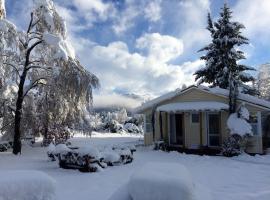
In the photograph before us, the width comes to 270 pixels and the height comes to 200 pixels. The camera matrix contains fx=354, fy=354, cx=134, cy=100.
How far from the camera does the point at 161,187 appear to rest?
509cm

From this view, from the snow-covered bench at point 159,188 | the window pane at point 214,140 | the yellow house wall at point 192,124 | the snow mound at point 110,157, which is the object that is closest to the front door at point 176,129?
the yellow house wall at point 192,124

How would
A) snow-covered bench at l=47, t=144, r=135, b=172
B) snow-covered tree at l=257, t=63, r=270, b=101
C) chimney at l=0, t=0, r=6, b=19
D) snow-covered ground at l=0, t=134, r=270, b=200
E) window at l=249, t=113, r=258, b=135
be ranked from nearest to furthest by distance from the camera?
1. snow-covered ground at l=0, t=134, r=270, b=200
2. snow-covered bench at l=47, t=144, r=135, b=172
3. chimney at l=0, t=0, r=6, b=19
4. window at l=249, t=113, r=258, b=135
5. snow-covered tree at l=257, t=63, r=270, b=101

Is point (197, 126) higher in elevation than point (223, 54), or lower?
lower

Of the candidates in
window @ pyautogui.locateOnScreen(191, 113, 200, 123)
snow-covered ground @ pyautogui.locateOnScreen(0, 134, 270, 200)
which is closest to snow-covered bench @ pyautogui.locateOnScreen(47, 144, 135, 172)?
snow-covered ground @ pyautogui.locateOnScreen(0, 134, 270, 200)

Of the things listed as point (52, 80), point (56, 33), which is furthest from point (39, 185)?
point (56, 33)

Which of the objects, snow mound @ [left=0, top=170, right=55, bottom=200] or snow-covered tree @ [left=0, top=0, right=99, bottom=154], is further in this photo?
snow-covered tree @ [left=0, top=0, right=99, bottom=154]

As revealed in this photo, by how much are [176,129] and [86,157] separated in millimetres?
10114

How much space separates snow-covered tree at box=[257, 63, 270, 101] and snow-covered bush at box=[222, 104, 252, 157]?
3080cm

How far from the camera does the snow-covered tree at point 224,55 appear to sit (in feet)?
106

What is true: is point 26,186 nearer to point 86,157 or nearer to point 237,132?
point 86,157

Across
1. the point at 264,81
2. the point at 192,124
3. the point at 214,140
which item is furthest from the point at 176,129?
the point at 264,81

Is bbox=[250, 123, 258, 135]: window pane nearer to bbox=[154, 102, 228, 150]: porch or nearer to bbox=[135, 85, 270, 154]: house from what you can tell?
bbox=[135, 85, 270, 154]: house

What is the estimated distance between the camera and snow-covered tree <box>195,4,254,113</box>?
32.2m

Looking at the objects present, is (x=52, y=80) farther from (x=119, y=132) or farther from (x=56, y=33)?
(x=119, y=132)
